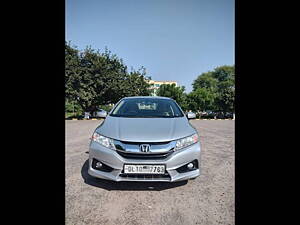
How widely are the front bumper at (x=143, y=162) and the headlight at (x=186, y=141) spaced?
0.18ft

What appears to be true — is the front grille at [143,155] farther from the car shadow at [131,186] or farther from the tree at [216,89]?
the tree at [216,89]

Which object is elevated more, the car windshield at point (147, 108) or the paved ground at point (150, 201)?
the car windshield at point (147, 108)

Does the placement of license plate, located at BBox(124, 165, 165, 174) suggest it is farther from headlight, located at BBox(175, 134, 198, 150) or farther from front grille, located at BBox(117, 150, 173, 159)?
headlight, located at BBox(175, 134, 198, 150)

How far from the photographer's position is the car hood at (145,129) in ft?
7.37

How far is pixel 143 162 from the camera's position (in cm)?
211

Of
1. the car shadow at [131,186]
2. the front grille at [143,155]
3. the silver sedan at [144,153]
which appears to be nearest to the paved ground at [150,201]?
the car shadow at [131,186]

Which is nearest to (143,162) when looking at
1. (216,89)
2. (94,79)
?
(94,79)

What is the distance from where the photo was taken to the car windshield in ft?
10.3

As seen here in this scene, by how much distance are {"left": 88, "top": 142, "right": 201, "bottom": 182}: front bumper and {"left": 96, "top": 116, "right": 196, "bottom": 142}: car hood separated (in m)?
0.22

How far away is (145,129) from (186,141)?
2.02 ft

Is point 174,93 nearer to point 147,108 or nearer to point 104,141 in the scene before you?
point 147,108
